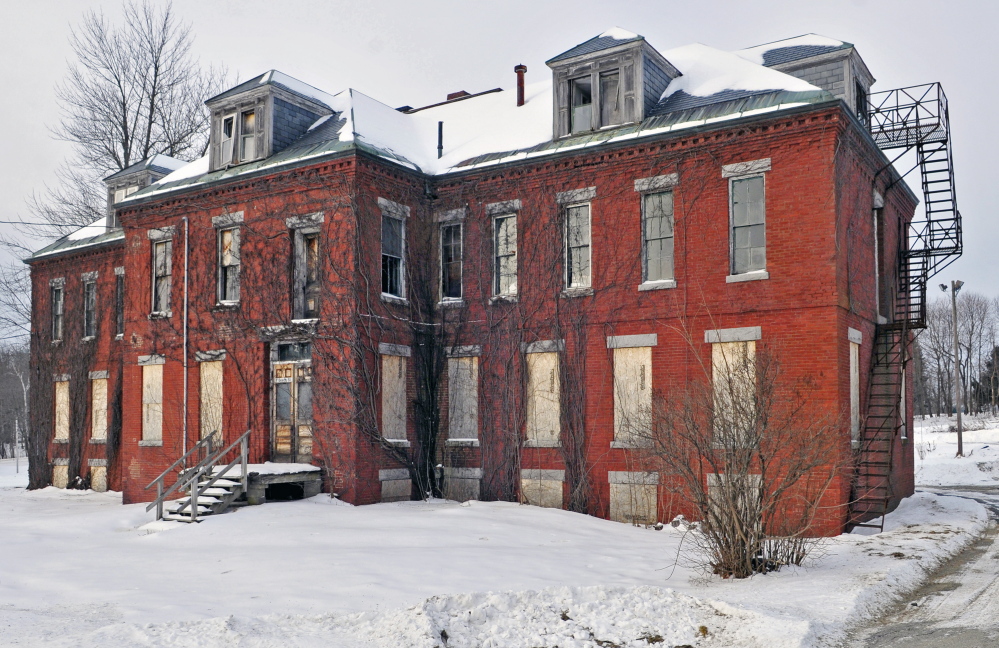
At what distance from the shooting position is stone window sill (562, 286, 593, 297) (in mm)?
18562

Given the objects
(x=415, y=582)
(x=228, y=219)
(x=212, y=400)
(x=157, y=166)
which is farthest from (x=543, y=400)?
(x=157, y=166)

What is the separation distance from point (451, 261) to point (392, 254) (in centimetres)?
148

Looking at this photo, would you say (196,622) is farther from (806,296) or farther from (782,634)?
(806,296)

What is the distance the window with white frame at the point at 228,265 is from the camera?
2066cm

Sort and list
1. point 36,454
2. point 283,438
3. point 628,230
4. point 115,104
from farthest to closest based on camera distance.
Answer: point 115,104, point 36,454, point 283,438, point 628,230

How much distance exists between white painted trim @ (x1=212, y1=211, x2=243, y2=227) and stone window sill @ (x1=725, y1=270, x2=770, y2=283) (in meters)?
11.2

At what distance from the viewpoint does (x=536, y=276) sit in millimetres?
19203

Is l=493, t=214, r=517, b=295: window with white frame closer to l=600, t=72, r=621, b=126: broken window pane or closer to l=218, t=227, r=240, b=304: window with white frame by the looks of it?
l=600, t=72, r=621, b=126: broken window pane

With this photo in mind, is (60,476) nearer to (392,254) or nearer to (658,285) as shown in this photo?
(392,254)

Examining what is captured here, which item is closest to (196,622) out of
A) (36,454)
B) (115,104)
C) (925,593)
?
(925,593)

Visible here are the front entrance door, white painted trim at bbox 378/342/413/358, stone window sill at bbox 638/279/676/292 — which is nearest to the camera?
stone window sill at bbox 638/279/676/292

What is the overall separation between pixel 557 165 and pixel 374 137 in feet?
14.5

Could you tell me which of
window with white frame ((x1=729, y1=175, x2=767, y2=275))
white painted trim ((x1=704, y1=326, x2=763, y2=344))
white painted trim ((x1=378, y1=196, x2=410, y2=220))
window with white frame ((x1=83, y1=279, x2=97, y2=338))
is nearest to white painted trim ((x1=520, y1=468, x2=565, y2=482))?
white painted trim ((x1=704, y1=326, x2=763, y2=344))

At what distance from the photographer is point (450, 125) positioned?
75.0 feet
